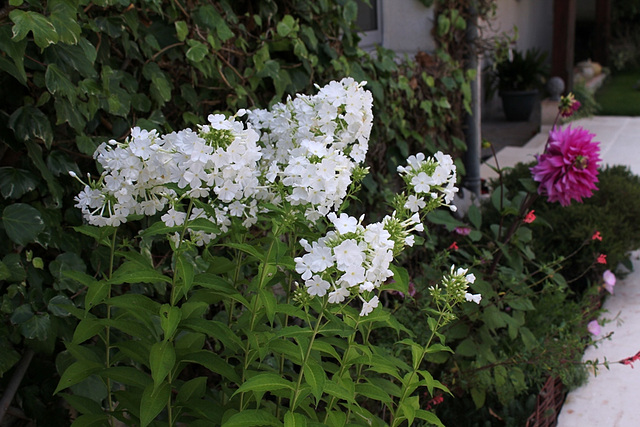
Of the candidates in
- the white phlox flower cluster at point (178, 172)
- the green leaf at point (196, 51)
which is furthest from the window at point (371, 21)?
the white phlox flower cluster at point (178, 172)

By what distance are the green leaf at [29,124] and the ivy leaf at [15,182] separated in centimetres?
9

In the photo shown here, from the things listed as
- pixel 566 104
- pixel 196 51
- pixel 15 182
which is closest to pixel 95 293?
pixel 15 182

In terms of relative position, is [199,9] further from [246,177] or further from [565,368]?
[565,368]

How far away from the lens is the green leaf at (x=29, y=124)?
1.73m

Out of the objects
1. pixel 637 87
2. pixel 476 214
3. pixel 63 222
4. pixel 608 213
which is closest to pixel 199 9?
pixel 63 222

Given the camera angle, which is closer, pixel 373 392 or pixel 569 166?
pixel 373 392

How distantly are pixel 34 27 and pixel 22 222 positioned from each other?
0.48 meters

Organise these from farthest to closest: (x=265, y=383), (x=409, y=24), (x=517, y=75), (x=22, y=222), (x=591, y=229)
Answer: (x=517, y=75), (x=409, y=24), (x=591, y=229), (x=22, y=222), (x=265, y=383)

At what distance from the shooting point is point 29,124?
1.75 meters

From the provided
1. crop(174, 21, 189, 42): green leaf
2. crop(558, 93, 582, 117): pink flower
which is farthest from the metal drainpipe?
crop(174, 21, 189, 42): green leaf

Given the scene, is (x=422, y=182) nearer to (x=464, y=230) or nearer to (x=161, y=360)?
(x=161, y=360)

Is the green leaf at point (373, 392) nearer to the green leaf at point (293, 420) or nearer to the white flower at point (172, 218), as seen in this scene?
the green leaf at point (293, 420)

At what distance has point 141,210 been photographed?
4.60 feet

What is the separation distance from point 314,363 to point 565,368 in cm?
149
